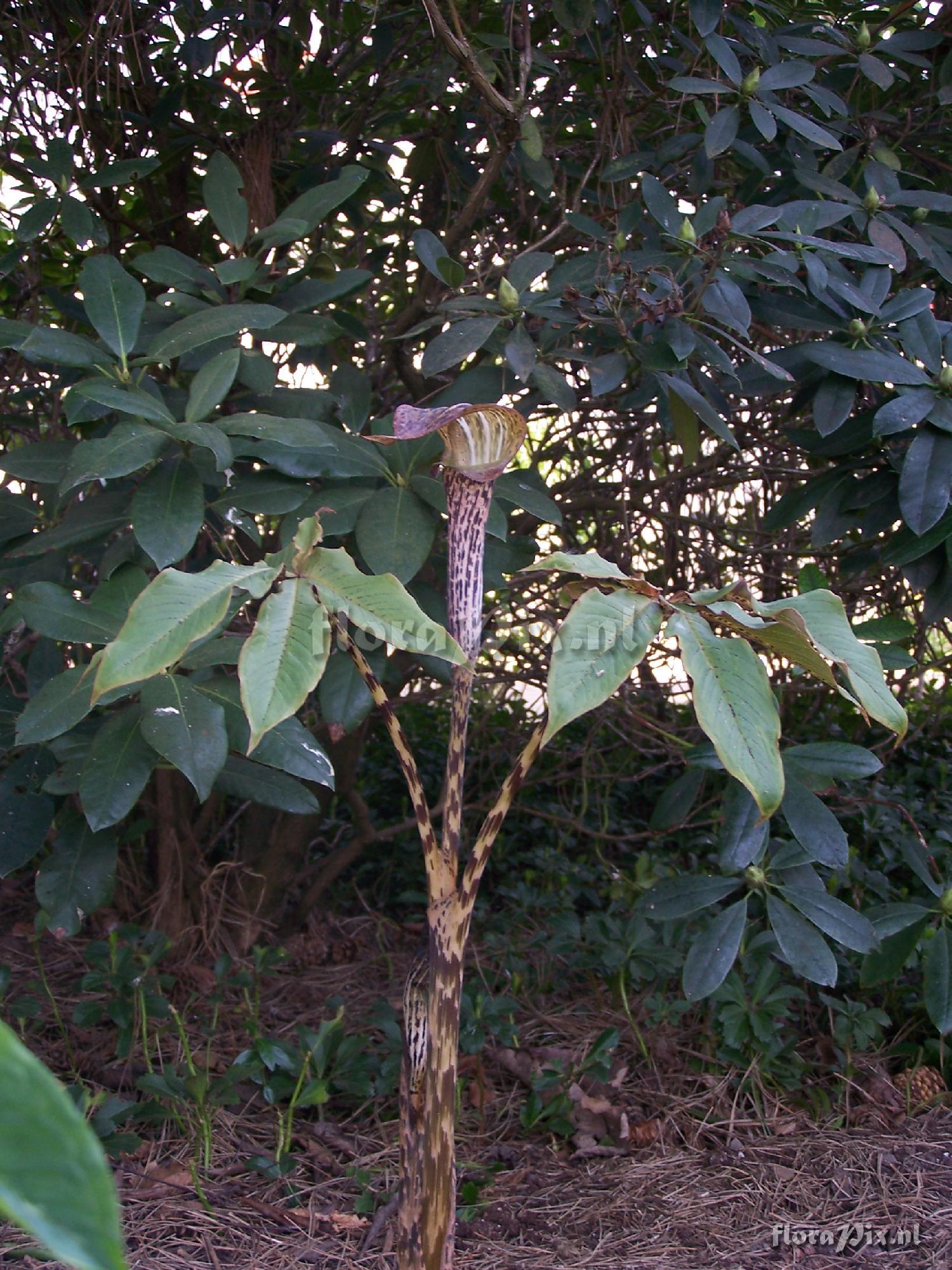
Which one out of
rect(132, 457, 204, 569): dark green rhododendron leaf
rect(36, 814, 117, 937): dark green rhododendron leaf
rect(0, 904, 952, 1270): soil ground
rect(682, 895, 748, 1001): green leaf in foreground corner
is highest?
rect(132, 457, 204, 569): dark green rhododendron leaf

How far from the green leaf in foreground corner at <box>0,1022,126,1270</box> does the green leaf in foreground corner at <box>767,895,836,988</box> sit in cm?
128

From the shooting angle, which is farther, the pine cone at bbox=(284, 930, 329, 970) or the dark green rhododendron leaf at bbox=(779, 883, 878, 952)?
the pine cone at bbox=(284, 930, 329, 970)

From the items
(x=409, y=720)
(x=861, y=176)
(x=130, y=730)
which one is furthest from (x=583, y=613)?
(x=409, y=720)

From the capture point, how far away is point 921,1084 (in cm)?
168

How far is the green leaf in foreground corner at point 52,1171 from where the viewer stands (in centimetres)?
23

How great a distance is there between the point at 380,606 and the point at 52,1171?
516 millimetres

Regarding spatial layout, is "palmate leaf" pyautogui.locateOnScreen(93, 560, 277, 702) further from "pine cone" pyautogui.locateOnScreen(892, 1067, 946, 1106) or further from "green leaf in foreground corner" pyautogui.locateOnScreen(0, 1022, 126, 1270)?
"pine cone" pyautogui.locateOnScreen(892, 1067, 946, 1106)

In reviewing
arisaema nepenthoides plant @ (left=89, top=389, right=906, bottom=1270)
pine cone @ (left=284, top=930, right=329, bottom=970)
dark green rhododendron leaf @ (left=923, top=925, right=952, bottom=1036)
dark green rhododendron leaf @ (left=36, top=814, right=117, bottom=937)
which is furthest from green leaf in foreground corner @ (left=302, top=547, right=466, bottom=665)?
pine cone @ (left=284, top=930, right=329, bottom=970)

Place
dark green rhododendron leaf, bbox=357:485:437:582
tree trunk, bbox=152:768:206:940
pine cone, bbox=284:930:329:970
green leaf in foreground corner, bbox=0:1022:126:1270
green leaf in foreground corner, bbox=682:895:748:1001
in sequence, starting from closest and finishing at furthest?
green leaf in foreground corner, bbox=0:1022:126:1270, dark green rhododendron leaf, bbox=357:485:437:582, green leaf in foreground corner, bbox=682:895:748:1001, tree trunk, bbox=152:768:206:940, pine cone, bbox=284:930:329:970

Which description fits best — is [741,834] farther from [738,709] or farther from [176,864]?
[176,864]

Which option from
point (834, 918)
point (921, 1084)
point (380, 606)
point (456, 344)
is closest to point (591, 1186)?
point (834, 918)

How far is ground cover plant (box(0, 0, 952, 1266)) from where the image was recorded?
932 millimetres

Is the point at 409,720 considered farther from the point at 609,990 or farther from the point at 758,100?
the point at 758,100

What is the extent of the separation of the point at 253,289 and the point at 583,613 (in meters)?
0.98
